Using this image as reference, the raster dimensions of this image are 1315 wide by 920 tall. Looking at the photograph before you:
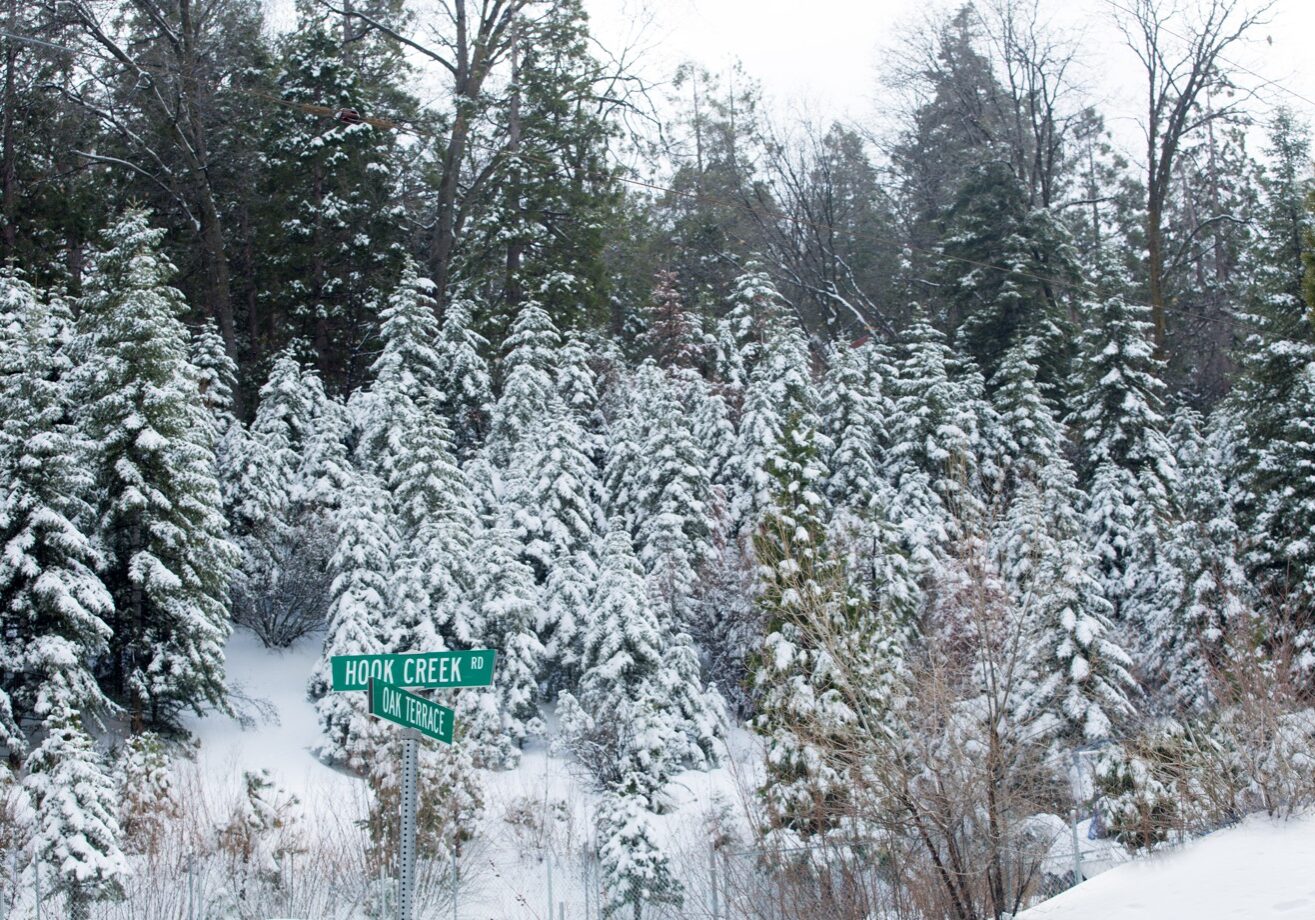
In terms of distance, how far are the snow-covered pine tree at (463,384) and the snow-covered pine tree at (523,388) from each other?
0.59 m

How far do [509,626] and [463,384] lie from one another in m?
9.46

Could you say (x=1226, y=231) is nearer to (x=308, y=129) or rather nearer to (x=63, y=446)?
(x=308, y=129)

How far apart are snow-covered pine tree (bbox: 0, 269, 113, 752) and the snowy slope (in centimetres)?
1393

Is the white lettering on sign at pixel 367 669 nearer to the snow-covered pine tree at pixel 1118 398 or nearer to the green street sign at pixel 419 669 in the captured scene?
the green street sign at pixel 419 669

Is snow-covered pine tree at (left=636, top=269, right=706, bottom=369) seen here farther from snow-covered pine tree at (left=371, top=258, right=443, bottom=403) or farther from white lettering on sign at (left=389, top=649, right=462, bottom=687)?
white lettering on sign at (left=389, top=649, right=462, bottom=687)

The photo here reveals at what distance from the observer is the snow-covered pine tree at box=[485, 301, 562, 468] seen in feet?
96.8

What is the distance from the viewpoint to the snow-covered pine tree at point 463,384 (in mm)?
31156

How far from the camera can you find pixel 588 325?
34.9 m

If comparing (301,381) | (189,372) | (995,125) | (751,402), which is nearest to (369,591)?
(189,372)

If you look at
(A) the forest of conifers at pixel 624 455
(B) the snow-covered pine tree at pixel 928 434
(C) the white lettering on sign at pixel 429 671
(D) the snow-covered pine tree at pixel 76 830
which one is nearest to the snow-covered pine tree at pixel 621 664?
(A) the forest of conifers at pixel 624 455

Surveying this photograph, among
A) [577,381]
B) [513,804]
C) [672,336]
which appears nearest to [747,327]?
[672,336]

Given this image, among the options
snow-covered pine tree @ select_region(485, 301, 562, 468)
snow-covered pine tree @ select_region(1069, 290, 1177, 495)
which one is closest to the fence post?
snow-covered pine tree @ select_region(485, 301, 562, 468)

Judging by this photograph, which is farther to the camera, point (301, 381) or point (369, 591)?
point (301, 381)

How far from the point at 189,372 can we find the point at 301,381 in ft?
20.6
